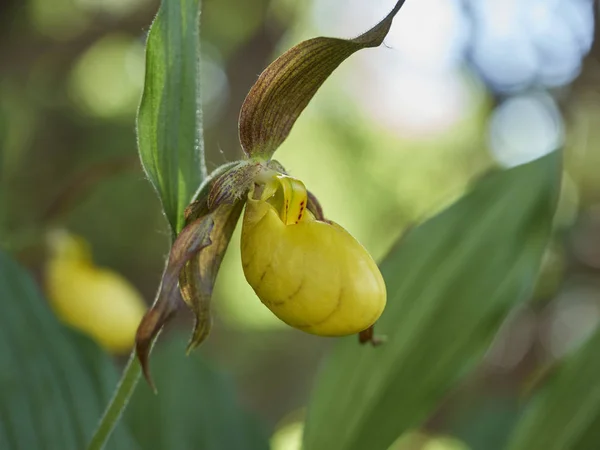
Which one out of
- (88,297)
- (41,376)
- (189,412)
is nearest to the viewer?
(41,376)

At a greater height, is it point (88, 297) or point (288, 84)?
point (288, 84)

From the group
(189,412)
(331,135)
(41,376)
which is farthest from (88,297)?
(331,135)

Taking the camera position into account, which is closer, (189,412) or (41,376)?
(41,376)

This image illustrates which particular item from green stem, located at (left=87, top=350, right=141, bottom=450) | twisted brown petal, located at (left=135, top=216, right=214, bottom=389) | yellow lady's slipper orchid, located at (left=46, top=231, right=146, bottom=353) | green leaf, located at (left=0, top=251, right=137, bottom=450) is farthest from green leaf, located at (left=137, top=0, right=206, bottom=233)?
yellow lady's slipper orchid, located at (left=46, top=231, right=146, bottom=353)

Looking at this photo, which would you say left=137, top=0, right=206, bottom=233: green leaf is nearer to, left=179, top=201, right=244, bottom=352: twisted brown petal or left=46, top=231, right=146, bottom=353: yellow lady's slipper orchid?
left=179, top=201, right=244, bottom=352: twisted brown petal

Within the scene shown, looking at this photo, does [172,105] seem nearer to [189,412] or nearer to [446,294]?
[446,294]

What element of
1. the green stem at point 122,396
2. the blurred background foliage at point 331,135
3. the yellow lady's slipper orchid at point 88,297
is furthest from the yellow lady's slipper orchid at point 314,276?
the blurred background foliage at point 331,135

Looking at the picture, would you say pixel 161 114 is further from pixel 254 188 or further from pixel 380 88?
pixel 380 88

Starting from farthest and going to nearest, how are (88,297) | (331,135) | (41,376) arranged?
(331,135) → (88,297) → (41,376)
